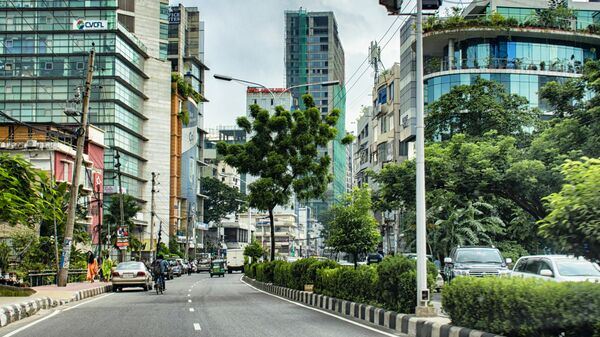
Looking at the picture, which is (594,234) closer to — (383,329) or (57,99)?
(383,329)

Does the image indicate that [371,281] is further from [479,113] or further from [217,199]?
[217,199]

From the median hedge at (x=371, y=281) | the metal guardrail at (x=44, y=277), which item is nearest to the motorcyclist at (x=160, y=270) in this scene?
the median hedge at (x=371, y=281)

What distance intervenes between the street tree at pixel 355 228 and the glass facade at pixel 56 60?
6580 cm

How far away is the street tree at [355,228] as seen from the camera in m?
27.7

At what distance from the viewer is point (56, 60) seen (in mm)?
90375

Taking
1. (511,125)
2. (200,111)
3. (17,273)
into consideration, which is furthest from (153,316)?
(200,111)

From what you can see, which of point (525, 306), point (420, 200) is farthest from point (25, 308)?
point (525, 306)

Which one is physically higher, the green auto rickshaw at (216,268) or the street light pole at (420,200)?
the street light pole at (420,200)

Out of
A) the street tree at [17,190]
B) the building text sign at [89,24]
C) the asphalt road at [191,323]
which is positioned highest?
the building text sign at [89,24]

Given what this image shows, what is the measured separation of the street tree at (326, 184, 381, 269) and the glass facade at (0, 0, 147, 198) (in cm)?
6580

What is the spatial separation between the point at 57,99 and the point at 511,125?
191 ft

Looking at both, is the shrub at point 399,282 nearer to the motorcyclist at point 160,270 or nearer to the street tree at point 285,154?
the motorcyclist at point 160,270

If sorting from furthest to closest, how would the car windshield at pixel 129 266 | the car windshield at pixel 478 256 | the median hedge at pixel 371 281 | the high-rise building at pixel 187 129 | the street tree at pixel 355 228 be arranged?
the high-rise building at pixel 187 129 < the car windshield at pixel 129 266 < the car windshield at pixel 478 256 < the street tree at pixel 355 228 < the median hedge at pixel 371 281

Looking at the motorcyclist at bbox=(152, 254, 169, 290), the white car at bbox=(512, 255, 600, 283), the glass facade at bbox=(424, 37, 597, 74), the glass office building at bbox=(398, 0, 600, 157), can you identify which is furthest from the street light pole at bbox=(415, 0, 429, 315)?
the glass facade at bbox=(424, 37, 597, 74)
